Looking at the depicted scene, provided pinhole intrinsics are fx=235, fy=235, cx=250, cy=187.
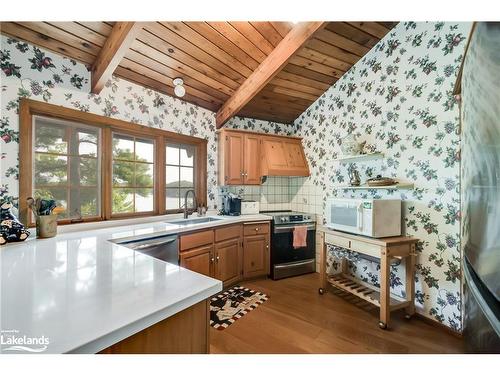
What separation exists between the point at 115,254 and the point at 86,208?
122cm

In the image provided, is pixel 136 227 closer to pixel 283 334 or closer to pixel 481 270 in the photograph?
pixel 283 334

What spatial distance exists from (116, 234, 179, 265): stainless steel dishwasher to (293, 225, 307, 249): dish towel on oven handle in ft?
5.15

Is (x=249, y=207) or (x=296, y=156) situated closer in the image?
(x=249, y=207)

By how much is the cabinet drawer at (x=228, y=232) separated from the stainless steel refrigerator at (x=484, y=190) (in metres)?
2.10

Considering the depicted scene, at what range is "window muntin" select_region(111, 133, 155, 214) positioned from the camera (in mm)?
2408

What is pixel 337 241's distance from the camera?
2469 mm

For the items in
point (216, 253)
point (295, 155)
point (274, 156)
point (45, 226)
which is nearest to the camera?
point (45, 226)

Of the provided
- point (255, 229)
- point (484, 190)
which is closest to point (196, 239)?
point (255, 229)

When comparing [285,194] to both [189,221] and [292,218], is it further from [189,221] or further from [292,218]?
[189,221]

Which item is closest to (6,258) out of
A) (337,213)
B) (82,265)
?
(82,265)

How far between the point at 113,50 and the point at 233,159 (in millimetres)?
1717

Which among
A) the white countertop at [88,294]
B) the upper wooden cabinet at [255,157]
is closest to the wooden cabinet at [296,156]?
the upper wooden cabinet at [255,157]

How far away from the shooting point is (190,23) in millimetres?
2035

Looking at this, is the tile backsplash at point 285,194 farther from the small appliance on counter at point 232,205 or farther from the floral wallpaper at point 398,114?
the floral wallpaper at point 398,114
